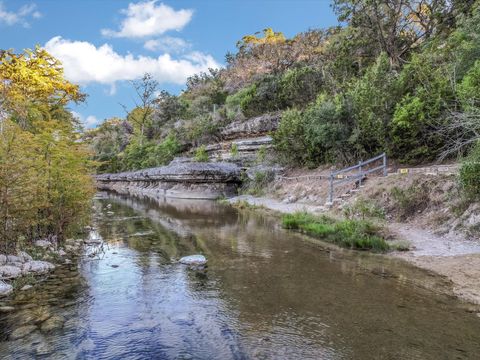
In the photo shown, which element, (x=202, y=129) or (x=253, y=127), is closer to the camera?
(x=253, y=127)

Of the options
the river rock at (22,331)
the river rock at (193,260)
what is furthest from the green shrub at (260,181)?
the river rock at (22,331)

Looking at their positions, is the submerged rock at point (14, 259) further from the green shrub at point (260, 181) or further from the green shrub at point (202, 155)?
the green shrub at point (202, 155)

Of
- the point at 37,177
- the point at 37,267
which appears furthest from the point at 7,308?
the point at 37,177

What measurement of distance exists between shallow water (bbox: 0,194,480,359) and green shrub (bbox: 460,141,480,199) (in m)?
3.65

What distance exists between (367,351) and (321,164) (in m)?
20.5

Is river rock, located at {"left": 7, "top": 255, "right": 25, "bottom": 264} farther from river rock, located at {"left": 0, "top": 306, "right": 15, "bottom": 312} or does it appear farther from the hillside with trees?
the hillside with trees

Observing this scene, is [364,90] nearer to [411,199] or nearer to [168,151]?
[411,199]

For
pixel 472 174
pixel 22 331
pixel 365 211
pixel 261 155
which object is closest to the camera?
pixel 22 331

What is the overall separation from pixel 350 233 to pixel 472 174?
13.0 ft

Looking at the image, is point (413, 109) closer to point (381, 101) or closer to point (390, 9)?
point (381, 101)

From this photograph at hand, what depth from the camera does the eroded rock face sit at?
112 feet

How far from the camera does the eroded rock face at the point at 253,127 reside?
34.1m

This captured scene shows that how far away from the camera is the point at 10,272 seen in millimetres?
7754

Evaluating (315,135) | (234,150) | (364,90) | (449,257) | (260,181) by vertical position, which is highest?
(364,90)
